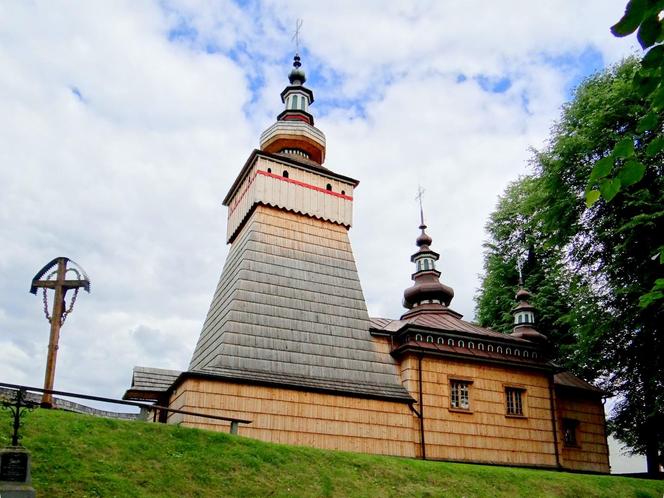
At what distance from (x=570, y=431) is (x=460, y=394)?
5575 mm

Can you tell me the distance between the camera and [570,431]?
72.1ft

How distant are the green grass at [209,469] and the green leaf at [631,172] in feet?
28.1

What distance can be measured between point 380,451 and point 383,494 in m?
5.30

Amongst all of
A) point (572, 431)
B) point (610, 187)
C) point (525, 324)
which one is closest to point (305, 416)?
point (572, 431)

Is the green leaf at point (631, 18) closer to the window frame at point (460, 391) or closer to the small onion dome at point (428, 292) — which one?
the window frame at point (460, 391)

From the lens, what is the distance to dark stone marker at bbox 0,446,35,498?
815 centimetres

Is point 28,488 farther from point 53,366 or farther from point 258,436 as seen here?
point 258,436

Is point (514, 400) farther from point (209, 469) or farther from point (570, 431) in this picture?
point (209, 469)

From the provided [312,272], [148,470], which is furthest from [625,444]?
[148,470]

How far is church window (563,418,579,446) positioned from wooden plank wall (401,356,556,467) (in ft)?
5.92

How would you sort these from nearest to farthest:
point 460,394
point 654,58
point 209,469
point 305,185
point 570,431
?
1. point 654,58
2. point 209,469
3. point 460,394
4. point 305,185
5. point 570,431

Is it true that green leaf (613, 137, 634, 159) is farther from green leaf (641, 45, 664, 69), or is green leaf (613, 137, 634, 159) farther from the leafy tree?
the leafy tree

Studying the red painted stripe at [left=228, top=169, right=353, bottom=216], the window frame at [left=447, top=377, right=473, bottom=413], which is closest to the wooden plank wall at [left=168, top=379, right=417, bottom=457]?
the window frame at [left=447, top=377, right=473, bottom=413]

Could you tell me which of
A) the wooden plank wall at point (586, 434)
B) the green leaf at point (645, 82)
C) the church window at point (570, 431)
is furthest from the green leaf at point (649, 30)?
the church window at point (570, 431)
